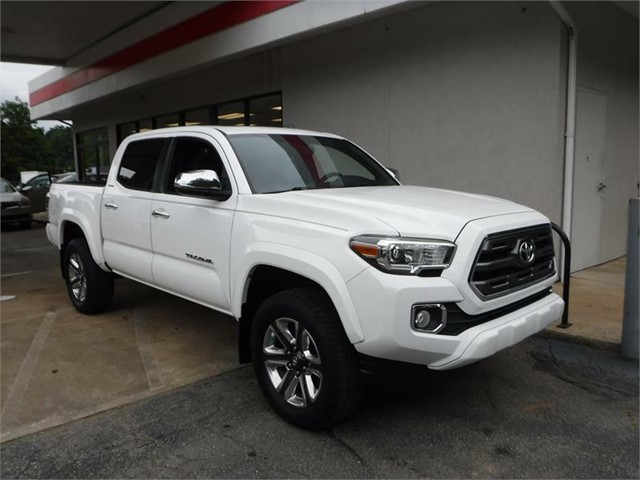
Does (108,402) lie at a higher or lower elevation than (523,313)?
lower

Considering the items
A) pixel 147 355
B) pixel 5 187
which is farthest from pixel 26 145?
pixel 147 355

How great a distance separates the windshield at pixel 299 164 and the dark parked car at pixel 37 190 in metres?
18.3

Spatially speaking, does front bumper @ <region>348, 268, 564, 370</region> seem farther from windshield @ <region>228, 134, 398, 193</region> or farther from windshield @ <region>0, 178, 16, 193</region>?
windshield @ <region>0, 178, 16, 193</region>

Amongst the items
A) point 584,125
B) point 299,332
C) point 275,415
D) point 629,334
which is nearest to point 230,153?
point 299,332

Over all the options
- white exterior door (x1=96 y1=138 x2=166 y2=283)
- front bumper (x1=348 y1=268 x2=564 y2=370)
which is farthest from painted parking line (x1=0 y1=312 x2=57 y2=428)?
front bumper (x1=348 y1=268 x2=564 y2=370)

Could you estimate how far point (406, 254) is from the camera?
9.37ft

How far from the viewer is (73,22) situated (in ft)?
43.1

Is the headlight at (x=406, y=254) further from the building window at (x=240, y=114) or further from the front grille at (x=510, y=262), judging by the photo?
the building window at (x=240, y=114)

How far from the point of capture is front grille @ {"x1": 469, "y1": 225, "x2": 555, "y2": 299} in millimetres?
2981

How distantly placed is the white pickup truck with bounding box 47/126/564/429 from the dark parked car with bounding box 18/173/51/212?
17.4 metres

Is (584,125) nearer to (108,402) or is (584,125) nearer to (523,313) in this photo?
(523,313)

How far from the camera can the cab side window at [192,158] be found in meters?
4.27

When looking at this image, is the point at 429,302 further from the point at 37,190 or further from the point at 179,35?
the point at 37,190

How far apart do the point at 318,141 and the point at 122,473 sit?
2989mm
